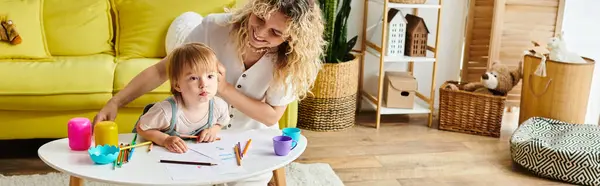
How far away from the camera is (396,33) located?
3.40m

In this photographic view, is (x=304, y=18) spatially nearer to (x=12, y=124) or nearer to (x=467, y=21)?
(x=12, y=124)

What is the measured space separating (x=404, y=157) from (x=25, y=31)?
75.5 inches

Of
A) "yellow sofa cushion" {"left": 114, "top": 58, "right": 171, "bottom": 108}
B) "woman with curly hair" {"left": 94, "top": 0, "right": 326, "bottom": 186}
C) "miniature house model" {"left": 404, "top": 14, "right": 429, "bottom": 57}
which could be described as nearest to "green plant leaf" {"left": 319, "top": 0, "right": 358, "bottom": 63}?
"miniature house model" {"left": 404, "top": 14, "right": 429, "bottom": 57}

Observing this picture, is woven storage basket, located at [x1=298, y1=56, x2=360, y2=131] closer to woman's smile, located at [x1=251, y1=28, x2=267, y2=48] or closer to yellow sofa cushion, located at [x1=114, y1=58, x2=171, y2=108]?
yellow sofa cushion, located at [x1=114, y1=58, x2=171, y2=108]

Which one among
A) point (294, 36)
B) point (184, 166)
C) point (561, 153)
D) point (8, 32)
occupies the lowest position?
point (561, 153)

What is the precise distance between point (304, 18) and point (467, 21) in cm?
223

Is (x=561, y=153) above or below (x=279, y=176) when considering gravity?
below

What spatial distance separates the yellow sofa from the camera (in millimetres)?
2592

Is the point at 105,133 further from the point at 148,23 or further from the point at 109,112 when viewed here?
the point at 148,23

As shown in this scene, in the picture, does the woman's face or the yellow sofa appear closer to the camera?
the woman's face

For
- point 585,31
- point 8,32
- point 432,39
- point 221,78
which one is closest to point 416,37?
point 432,39

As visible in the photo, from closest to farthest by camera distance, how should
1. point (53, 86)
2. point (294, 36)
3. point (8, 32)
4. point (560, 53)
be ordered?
point (294, 36), point (53, 86), point (8, 32), point (560, 53)

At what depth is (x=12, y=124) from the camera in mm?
2648

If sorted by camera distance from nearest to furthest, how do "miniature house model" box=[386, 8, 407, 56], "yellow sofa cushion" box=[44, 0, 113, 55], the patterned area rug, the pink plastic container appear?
the pink plastic container, the patterned area rug, "yellow sofa cushion" box=[44, 0, 113, 55], "miniature house model" box=[386, 8, 407, 56]
